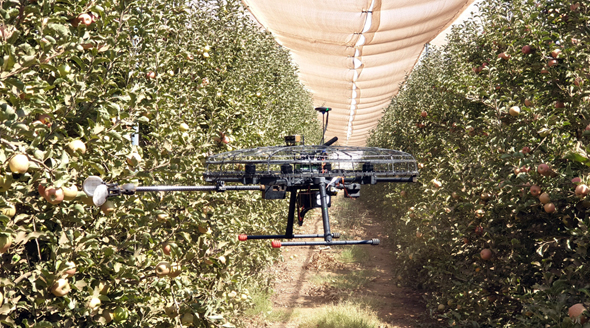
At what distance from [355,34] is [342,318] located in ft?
19.4

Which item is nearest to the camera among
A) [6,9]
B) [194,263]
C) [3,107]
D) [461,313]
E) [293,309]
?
[3,107]

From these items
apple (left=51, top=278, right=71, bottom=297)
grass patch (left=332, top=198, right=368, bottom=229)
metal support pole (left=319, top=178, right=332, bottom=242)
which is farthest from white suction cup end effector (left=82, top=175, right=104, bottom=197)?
grass patch (left=332, top=198, right=368, bottom=229)

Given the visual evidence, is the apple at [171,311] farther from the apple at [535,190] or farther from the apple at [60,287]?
the apple at [535,190]

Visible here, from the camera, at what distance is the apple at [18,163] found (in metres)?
2.19

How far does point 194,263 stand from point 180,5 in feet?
9.15

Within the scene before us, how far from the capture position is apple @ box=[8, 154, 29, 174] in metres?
2.19

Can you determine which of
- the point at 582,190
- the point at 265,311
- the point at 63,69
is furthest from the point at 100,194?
the point at 265,311

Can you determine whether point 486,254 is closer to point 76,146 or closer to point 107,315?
point 107,315

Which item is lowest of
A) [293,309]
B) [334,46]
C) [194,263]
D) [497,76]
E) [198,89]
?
[293,309]

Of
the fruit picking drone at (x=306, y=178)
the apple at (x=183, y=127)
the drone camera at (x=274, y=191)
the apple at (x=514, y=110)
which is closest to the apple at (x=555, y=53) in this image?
the apple at (x=514, y=110)

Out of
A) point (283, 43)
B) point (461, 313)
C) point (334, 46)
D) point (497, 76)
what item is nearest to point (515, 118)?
point (497, 76)

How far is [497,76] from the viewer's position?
5691mm

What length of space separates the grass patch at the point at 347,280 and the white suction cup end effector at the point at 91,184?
26.2ft

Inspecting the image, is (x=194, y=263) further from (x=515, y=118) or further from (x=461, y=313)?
(x=515, y=118)
